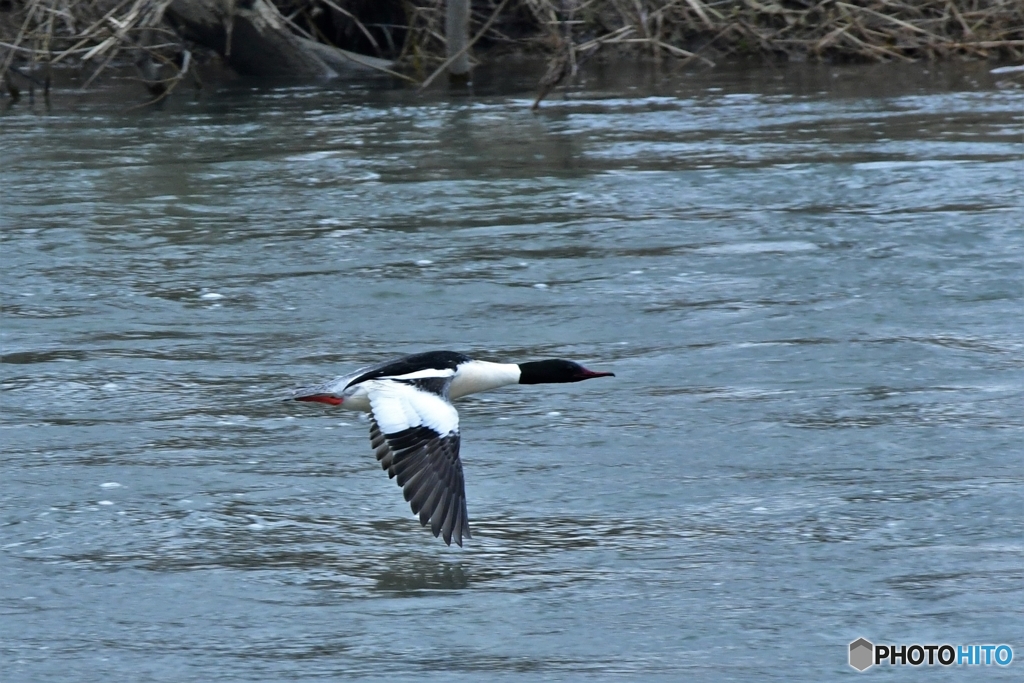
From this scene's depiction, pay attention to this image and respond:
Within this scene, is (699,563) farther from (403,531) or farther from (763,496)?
(403,531)

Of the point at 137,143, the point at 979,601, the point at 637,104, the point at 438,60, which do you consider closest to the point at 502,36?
the point at 438,60

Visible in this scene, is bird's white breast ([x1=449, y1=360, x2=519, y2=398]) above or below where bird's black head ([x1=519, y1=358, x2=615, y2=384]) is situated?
above

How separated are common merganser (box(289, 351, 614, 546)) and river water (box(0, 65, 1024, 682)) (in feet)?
0.53

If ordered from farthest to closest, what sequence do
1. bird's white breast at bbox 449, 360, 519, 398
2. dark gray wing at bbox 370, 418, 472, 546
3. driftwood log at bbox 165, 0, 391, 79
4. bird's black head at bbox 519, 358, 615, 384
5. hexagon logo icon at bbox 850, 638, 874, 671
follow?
driftwood log at bbox 165, 0, 391, 79 → bird's black head at bbox 519, 358, 615, 384 → bird's white breast at bbox 449, 360, 519, 398 → dark gray wing at bbox 370, 418, 472, 546 → hexagon logo icon at bbox 850, 638, 874, 671

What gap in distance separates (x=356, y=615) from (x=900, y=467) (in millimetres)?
1977

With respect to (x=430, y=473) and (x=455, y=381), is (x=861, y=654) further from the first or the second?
(x=455, y=381)

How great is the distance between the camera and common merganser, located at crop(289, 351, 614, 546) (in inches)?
166

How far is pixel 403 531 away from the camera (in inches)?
174

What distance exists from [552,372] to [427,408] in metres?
0.88

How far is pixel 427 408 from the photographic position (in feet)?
15.1

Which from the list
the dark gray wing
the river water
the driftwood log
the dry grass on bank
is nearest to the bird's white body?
the river water

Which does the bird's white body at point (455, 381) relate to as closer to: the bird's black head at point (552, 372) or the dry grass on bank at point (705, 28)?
the bird's black head at point (552, 372)

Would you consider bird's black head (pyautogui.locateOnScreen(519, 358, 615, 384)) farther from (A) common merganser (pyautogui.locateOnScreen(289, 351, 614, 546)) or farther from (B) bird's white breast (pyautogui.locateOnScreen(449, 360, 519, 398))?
(B) bird's white breast (pyautogui.locateOnScreen(449, 360, 519, 398))

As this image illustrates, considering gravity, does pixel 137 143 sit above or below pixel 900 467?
above
